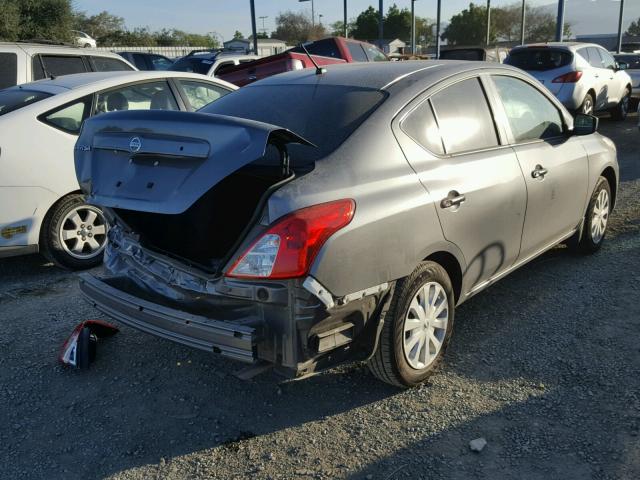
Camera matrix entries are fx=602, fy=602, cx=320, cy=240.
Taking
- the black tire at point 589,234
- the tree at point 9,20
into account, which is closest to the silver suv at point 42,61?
the black tire at point 589,234

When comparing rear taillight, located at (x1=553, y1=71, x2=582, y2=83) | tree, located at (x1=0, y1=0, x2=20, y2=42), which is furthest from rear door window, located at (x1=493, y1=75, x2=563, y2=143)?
tree, located at (x1=0, y1=0, x2=20, y2=42)

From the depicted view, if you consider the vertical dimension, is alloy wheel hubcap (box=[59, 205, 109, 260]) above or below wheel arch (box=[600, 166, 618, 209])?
below

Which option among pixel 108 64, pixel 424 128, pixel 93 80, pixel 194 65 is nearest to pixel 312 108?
pixel 424 128

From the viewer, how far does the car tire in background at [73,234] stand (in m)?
4.91

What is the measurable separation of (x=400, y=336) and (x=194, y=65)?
1151cm

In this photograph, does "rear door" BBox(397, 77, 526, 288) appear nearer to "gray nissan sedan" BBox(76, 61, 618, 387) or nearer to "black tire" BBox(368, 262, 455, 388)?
"gray nissan sedan" BBox(76, 61, 618, 387)

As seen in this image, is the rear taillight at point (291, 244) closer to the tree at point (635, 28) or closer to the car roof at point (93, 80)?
the car roof at point (93, 80)

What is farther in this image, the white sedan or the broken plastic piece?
the white sedan

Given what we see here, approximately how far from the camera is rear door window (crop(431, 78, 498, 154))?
3461mm

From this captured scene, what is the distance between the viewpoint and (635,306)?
4.25 m

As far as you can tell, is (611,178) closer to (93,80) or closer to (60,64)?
(93,80)

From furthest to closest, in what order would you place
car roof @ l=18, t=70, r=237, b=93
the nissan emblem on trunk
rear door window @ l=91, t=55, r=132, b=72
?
rear door window @ l=91, t=55, r=132, b=72 < car roof @ l=18, t=70, r=237, b=93 < the nissan emblem on trunk

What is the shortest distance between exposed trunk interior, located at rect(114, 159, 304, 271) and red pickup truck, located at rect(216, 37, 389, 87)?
23.6ft

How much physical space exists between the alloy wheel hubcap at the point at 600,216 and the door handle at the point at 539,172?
121 cm
